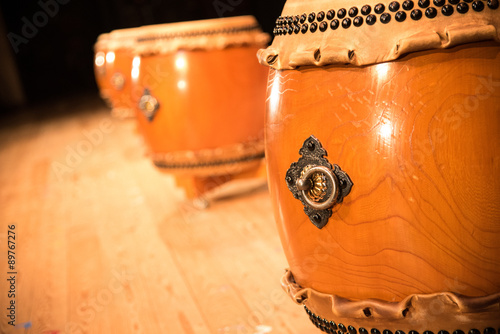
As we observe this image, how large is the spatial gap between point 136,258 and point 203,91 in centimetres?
59

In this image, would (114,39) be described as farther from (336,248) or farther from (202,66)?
(336,248)

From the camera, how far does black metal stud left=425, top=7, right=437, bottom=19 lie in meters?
0.79

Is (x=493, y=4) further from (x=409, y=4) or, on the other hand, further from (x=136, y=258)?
(x=136, y=258)

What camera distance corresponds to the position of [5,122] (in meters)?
5.74

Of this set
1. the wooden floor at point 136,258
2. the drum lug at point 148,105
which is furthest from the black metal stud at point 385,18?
the drum lug at point 148,105

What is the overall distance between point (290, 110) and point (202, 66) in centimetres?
105

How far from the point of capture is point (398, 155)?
2.65 feet

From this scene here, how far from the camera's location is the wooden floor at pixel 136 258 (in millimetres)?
1359

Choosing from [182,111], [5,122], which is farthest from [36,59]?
[182,111]

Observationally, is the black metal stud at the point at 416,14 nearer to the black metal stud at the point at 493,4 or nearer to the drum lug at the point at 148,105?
the black metal stud at the point at 493,4
